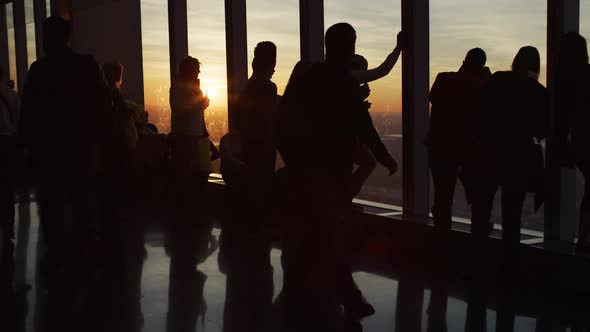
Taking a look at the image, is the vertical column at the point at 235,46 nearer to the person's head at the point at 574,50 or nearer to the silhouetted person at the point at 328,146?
the silhouetted person at the point at 328,146

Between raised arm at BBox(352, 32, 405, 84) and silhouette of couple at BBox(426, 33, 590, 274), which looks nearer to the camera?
silhouette of couple at BBox(426, 33, 590, 274)

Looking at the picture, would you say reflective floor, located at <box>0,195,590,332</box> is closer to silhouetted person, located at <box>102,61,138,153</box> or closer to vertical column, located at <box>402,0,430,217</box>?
silhouetted person, located at <box>102,61,138,153</box>

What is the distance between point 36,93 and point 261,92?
1.62m

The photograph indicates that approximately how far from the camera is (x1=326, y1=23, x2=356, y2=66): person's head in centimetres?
361

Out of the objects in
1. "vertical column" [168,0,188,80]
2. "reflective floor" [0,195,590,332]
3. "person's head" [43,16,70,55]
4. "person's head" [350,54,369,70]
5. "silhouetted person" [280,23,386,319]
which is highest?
"vertical column" [168,0,188,80]

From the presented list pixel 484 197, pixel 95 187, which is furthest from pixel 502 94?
pixel 95 187

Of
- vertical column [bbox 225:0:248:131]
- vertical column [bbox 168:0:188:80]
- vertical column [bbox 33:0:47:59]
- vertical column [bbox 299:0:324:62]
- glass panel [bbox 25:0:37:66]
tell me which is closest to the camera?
vertical column [bbox 299:0:324:62]

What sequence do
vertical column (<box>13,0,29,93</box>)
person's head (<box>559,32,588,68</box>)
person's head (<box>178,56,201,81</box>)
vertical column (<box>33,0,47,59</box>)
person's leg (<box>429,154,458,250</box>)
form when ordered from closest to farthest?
person's head (<box>559,32,588,68</box>) → person's leg (<box>429,154,458,250</box>) → person's head (<box>178,56,201,81</box>) → vertical column (<box>33,0,47,59</box>) → vertical column (<box>13,0,29,93</box>)

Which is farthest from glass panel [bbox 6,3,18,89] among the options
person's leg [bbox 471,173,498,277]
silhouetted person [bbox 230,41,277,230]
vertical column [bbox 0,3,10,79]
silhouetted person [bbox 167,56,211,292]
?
person's leg [bbox 471,173,498,277]

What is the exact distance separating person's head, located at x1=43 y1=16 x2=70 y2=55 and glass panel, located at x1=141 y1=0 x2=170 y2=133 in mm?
4020

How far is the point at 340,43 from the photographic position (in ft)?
11.8

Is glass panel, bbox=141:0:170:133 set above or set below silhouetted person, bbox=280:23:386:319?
above

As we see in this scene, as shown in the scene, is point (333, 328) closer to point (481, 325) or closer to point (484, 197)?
point (481, 325)

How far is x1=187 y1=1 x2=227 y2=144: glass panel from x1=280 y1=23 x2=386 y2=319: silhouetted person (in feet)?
13.8
